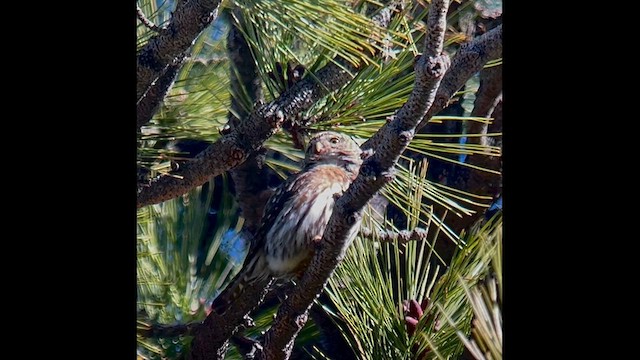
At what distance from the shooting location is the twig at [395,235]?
1.36 meters

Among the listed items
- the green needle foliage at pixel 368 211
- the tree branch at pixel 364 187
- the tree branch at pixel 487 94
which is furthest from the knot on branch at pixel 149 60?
the tree branch at pixel 487 94

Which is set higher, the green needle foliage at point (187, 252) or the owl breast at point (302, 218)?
the owl breast at point (302, 218)

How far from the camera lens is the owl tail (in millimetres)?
1516

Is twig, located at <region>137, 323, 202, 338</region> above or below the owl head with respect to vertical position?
below

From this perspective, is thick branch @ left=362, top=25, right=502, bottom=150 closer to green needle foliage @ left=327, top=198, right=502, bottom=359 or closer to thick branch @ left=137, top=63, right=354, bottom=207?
green needle foliage @ left=327, top=198, right=502, bottom=359

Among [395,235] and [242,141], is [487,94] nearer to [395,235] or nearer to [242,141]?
[395,235]

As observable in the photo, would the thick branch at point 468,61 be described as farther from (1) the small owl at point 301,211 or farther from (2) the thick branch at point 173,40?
(1) the small owl at point 301,211

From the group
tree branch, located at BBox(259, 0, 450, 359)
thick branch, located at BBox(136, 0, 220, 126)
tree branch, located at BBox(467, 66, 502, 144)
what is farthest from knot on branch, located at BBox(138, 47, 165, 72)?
tree branch, located at BBox(467, 66, 502, 144)

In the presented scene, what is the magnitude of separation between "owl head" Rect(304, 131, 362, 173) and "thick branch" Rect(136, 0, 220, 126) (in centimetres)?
35

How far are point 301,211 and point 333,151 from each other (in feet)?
0.40
